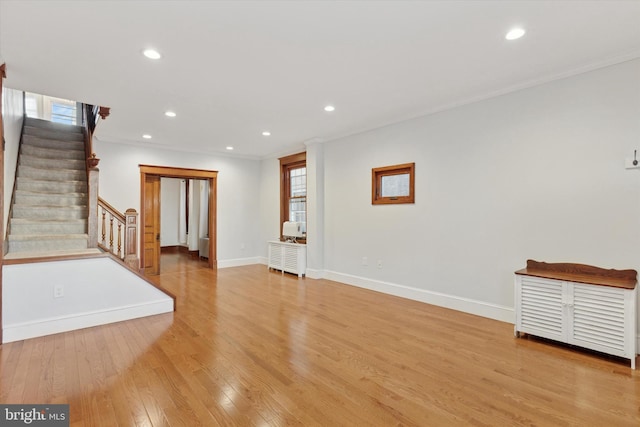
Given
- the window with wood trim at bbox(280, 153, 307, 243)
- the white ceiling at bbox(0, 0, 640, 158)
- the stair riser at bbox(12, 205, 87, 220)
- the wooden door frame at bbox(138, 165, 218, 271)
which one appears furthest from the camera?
the window with wood trim at bbox(280, 153, 307, 243)

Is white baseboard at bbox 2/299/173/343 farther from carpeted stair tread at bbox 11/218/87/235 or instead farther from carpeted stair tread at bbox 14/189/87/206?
carpeted stair tread at bbox 14/189/87/206

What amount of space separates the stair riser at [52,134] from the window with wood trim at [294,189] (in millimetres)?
3985

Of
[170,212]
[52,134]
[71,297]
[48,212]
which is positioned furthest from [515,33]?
[170,212]

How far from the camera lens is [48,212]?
14.5 feet

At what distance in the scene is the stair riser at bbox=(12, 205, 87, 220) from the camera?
427 cm

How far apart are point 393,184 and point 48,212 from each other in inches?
197

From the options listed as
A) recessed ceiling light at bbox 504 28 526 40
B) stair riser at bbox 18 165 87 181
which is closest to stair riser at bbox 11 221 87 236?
stair riser at bbox 18 165 87 181

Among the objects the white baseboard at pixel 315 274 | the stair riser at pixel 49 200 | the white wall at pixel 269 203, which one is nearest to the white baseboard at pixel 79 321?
the stair riser at pixel 49 200

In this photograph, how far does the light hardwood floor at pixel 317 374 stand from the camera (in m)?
1.96

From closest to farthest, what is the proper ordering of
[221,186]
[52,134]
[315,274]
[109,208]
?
[109,208] < [52,134] < [315,274] < [221,186]

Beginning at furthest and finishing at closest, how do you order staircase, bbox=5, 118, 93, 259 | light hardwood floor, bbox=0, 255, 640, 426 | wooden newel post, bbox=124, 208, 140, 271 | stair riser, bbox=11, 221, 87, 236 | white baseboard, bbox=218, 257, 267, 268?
white baseboard, bbox=218, 257, 267, 268
wooden newel post, bbox=124, 208, 140, 271
stair riser, bbox=11, 221, 87, 236
staircase, bbox=5, 118, 93, 259
light hardwood floor, bbox=0, 255, 640, 426

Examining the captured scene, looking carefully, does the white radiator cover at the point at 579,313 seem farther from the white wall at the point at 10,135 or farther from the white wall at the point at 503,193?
the white wall at the point at 10,135

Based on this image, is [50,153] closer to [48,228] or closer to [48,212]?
[48,212]

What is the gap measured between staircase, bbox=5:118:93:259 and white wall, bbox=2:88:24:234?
5.8 inches
